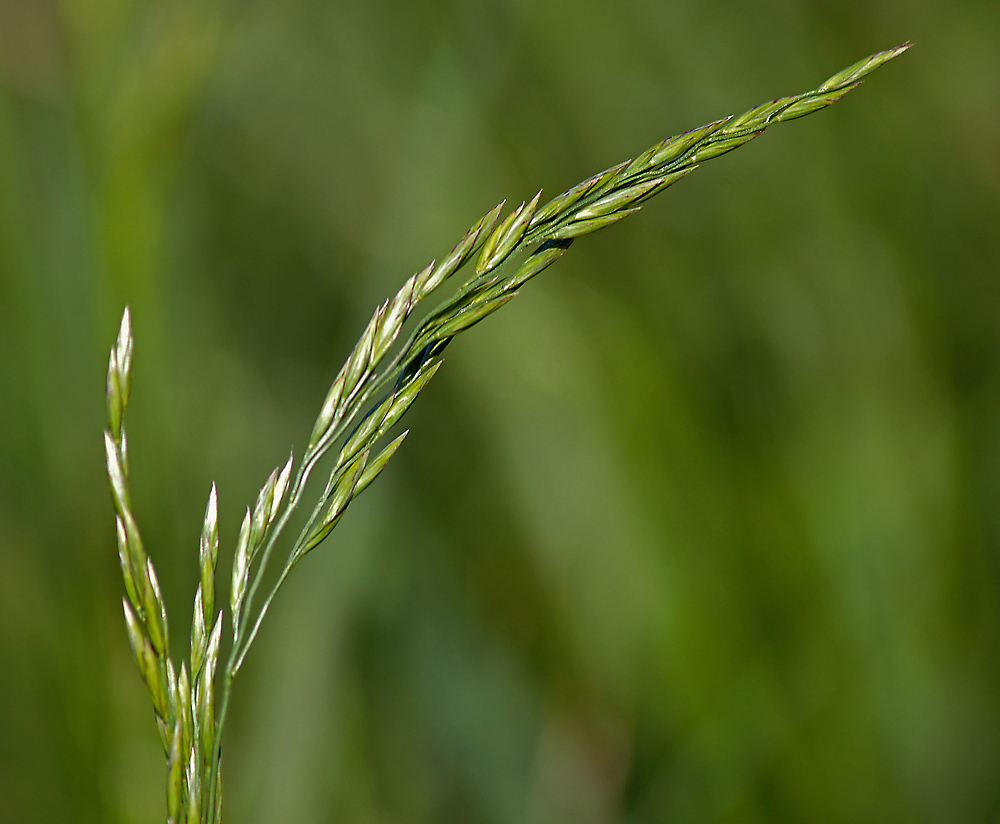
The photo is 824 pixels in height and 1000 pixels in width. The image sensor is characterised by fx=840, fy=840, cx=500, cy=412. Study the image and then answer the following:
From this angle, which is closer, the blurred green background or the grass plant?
the grass plant

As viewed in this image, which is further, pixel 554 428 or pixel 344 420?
pixel 554 428

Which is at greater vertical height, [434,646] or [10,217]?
[10,217]

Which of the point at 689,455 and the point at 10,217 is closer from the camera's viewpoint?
the point at 10,217

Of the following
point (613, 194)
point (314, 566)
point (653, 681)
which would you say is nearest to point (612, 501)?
point (653, 681)

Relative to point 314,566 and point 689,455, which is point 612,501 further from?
point 314,566

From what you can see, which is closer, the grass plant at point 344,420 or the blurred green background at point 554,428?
the grass plant at point 344,420
